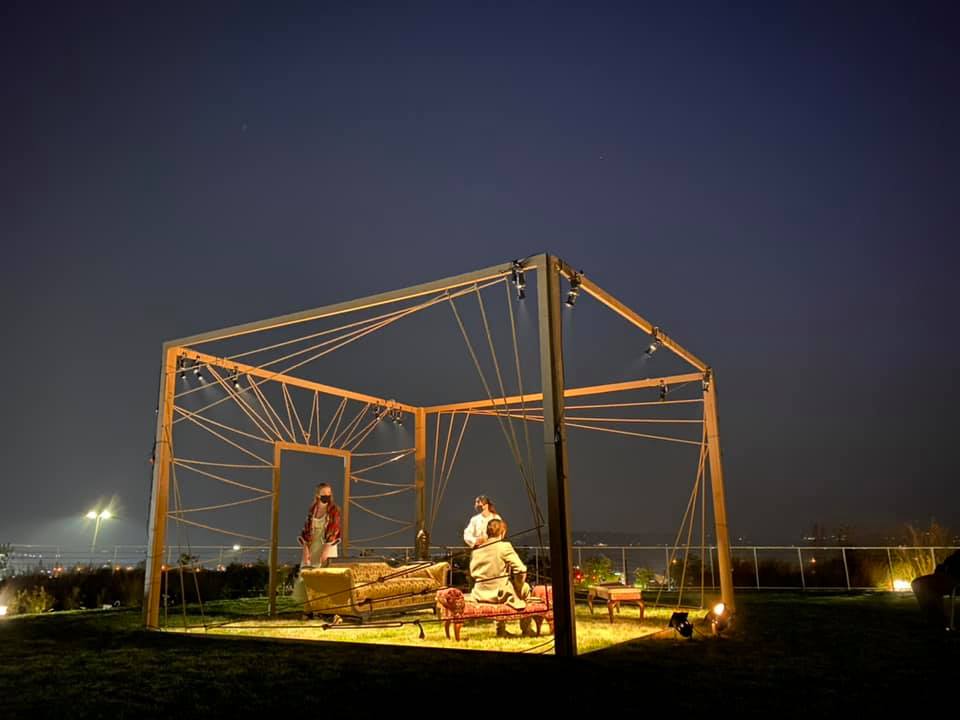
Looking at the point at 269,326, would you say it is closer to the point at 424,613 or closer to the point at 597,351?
the point at 424,613

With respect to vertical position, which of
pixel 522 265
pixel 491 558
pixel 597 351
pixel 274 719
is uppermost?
pixel 597 351

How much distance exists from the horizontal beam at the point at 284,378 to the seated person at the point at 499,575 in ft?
12.2

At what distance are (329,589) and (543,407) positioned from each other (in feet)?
11.5

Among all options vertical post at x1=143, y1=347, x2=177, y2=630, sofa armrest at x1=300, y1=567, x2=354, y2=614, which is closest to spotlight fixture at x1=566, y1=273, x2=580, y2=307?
sofa armrest at x1=300, y1=567, x2=354, y2=614

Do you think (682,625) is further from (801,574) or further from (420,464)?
(801,574)

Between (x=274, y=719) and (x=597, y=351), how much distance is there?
9257 mm

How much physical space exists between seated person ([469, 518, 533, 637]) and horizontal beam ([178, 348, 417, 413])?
3.70 m

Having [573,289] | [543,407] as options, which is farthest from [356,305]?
[543,407]

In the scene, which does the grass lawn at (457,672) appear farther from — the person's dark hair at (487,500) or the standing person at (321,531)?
the standing person at (321,531)

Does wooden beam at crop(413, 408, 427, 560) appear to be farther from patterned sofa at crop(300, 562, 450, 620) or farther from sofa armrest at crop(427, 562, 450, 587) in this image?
patterned sofa at crop(300, 562, 450, 620)

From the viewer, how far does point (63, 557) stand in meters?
14.0

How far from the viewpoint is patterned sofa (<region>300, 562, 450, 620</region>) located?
24.8ft

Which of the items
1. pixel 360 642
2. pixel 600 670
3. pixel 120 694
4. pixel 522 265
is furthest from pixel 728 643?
pixel 120 694

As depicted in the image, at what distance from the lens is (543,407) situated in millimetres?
5598
